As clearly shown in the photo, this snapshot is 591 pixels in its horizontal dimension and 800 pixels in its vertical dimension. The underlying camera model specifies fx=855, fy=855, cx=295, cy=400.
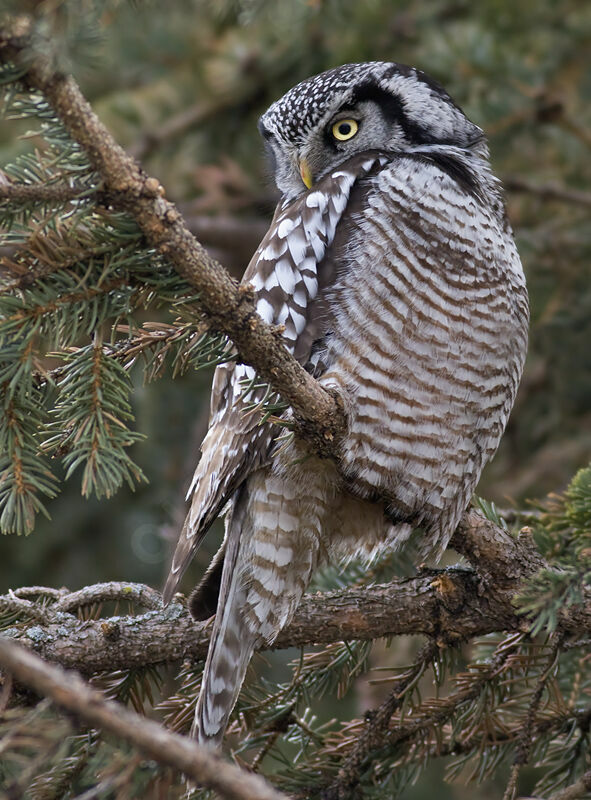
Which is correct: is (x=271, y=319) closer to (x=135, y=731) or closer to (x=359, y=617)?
(x=359, y=617)

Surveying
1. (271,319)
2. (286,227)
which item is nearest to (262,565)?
(271,319)

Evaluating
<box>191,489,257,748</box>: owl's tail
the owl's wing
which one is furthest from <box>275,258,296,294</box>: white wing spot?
<box>191,489,257,748</box>: owl's tail

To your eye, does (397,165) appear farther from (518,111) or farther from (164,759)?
(164,759)

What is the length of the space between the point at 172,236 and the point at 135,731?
Result: 953 mm

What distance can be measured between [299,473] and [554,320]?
2.23 metres

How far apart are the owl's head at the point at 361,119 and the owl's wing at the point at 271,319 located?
306 millimetres

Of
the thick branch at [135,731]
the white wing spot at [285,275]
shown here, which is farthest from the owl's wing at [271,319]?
the thick branch at [135,731]

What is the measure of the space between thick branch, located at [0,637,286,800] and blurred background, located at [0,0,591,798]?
271cm

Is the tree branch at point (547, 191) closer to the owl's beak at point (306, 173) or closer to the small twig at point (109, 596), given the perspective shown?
the owl's beak at point (306, 173)

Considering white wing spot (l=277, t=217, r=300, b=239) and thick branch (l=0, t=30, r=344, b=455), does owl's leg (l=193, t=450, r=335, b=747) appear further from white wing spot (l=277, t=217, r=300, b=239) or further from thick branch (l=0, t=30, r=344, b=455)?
white wing spot (l=277, t=217, r=300, b=239)

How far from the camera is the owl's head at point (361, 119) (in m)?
3.49

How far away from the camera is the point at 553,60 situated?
5004 mm

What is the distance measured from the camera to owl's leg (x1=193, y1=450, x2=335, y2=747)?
113 inches

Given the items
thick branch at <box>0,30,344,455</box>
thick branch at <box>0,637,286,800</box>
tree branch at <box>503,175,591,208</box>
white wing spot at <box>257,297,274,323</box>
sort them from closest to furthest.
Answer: thick branch at <box>0,637,286,800</box> → thick branch at <box>0,30,344,455</box> → white wing spot at <box>257,297,274,323</box> → tree branch at <box>503,175,591,208</box>
